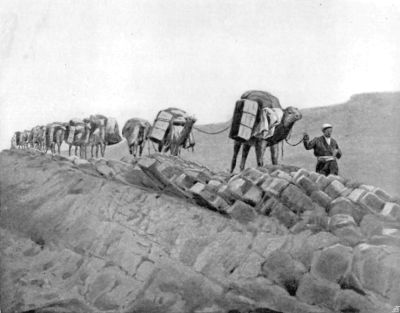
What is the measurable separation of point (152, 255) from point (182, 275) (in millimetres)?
604

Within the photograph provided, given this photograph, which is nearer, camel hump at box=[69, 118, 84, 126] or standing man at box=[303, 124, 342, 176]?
standing man at box=[303, 124, 342, 176]

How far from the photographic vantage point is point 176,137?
10.5 m

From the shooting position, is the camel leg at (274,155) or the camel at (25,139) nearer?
the camel leg at (274,155)

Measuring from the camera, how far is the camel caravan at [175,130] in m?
8.52

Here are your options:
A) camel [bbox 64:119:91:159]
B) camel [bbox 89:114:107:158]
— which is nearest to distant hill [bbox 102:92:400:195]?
camel [bbox 89:114:107:158]

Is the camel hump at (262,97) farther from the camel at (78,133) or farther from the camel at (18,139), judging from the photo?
the camel at (18,139)

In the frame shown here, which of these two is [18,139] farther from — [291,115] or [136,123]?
[291,115]

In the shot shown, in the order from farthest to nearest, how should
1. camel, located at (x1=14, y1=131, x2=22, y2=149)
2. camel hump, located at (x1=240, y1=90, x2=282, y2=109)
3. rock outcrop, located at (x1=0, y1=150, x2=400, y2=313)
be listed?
camel, located at (x1=14, y1=131, x2=22, y2=149) < camel hump, located at (x1=240, y1=90, x2=282, y2=109) < rock outcrop, located at (x1=0, y1=150, x2=400, y2=313)

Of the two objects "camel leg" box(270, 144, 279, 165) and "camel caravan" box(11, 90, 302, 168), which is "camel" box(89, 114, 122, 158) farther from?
"camel leg" box(270, 144, 279, 165)

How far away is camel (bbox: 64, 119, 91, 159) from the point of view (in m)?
11.7

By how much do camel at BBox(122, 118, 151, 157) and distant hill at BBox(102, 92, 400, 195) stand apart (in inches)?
45.8

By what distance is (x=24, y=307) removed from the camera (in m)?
6.76

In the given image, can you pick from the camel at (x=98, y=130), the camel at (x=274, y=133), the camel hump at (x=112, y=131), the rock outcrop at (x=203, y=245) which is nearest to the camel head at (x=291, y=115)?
the camel at (x=274, y=133)

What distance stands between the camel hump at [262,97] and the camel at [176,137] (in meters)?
1.66
